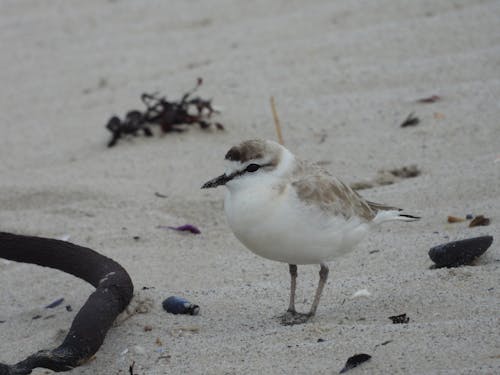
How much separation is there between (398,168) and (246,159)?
2150 mm

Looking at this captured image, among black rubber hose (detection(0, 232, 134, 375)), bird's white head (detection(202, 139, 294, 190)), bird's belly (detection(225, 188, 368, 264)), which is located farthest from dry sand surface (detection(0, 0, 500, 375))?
bird's white head (detection(202, 139, 294, 190))

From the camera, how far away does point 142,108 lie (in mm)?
7020

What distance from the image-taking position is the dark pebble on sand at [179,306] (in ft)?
13.4

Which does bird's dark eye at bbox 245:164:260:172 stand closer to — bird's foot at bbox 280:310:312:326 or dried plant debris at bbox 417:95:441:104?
bird's foot at bbox 280:310:312:326

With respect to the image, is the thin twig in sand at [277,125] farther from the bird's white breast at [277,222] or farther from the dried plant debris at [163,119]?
the bird's white breast at [277,222]

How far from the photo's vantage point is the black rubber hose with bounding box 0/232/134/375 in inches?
131

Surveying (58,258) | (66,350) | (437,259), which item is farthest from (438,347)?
(58,258)

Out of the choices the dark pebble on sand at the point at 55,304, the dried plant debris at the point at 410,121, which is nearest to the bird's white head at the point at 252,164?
the dark pebble on sand at the point at 55,304

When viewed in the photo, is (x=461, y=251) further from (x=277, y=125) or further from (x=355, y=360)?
(x=277, y=125)

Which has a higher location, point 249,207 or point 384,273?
point 249,207

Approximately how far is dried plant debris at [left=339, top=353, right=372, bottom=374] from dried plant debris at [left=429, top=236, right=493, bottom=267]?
1.07 metres

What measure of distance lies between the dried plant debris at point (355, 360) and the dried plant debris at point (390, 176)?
242cm

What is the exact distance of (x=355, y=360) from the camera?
3.21 meters

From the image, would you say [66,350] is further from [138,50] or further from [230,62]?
[138,50]
